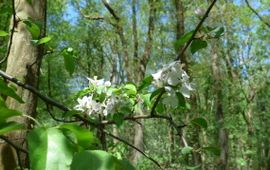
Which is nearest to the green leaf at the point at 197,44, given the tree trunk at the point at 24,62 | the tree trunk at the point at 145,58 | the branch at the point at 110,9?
the tree trunk at the point at 24,62

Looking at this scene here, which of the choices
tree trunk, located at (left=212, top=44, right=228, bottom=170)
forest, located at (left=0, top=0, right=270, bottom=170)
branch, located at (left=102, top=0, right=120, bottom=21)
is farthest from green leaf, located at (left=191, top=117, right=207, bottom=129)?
branch, located at (left=102, top=0, right=120, bottom=21)

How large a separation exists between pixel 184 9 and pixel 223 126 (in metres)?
4.39

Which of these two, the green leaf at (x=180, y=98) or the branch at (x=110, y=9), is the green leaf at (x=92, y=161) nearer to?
the green leaf at (x=180, y=98)

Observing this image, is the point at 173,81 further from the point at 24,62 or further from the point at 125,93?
the point at 24,62

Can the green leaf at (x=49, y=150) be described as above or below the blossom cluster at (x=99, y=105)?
below

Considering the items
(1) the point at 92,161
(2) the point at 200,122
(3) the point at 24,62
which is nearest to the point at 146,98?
(2) the point at 200,122

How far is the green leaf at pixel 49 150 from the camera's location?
1.88 ft

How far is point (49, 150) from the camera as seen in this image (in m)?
0.59

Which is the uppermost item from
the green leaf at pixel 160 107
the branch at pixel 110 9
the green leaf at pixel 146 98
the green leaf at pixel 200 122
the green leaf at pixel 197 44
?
the branch at pixel 110 9

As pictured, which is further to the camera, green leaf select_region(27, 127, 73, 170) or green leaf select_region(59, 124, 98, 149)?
green leaf select_region(59, 124, 98, 149)

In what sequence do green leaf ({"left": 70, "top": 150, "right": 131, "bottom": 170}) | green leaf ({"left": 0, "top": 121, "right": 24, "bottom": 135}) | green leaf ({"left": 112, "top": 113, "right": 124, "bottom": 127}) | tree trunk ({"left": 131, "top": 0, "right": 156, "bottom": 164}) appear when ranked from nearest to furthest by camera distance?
green leaf ({"left": 70, "top": 150, "right": 131, "bottom": 170}) → green leaf ({"left": 0, "top": 121, "right": 24, "bottom": 135}) → green leaf ({"left": 112, "top": 113, "right": 124, "bottom": 127}) → tree trunk ({"left": 131, "top": 0, "right": 156, "bottom": 164})

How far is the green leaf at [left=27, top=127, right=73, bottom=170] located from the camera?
573mm

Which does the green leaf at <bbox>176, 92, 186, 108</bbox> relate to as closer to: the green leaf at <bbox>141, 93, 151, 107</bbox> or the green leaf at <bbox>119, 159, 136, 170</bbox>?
the green leaf at <bbox>141, 93, 151, 107</bbox>

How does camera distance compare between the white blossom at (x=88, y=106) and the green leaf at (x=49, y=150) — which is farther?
the white blossom at (x=88, y=106)
